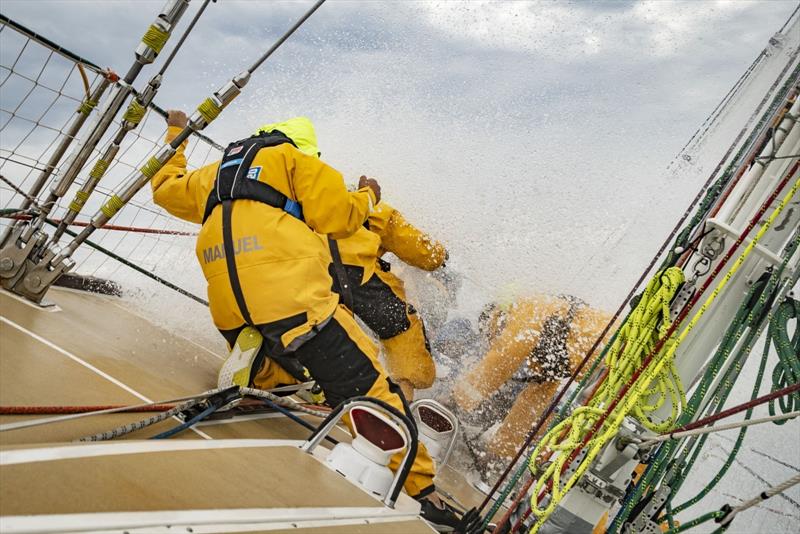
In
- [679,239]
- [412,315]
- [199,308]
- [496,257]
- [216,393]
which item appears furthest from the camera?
[496,257]

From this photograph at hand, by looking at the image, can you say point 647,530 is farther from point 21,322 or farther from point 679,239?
point 21,322

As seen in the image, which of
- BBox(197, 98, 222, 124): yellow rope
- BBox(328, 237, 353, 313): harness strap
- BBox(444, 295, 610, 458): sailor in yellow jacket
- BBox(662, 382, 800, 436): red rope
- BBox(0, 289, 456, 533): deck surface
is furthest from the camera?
BBox(444, 295, 610, 458): sailor in yellow jacket

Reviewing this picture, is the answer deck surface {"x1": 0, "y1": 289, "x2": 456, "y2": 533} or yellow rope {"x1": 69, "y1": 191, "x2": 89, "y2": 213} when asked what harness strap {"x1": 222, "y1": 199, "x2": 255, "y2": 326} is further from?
yellow rope {"x1": 69, "y1": 191, "x2": 89, "y2": 213}

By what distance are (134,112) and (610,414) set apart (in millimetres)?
2614

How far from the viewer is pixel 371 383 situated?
10.0 feet

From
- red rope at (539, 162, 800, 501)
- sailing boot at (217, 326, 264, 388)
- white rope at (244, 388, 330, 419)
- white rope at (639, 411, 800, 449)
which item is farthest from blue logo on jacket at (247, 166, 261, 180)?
white rope at (639, 411, 800, 449)

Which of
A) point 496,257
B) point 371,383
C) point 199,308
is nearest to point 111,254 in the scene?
point 199,308

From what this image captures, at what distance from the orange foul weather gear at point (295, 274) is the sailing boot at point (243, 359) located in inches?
1.9

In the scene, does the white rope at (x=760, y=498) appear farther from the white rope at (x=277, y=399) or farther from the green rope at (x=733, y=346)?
the white rope at (x=277, y=399)

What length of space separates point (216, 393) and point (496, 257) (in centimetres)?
364

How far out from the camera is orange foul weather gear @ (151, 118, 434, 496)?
291cm

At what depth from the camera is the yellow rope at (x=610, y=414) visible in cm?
240

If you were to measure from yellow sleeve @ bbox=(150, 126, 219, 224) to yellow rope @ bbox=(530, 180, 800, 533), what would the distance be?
2109 mm

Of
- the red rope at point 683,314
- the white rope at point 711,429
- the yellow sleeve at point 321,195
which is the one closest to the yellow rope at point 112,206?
the yellow sleeve at point 321,195
